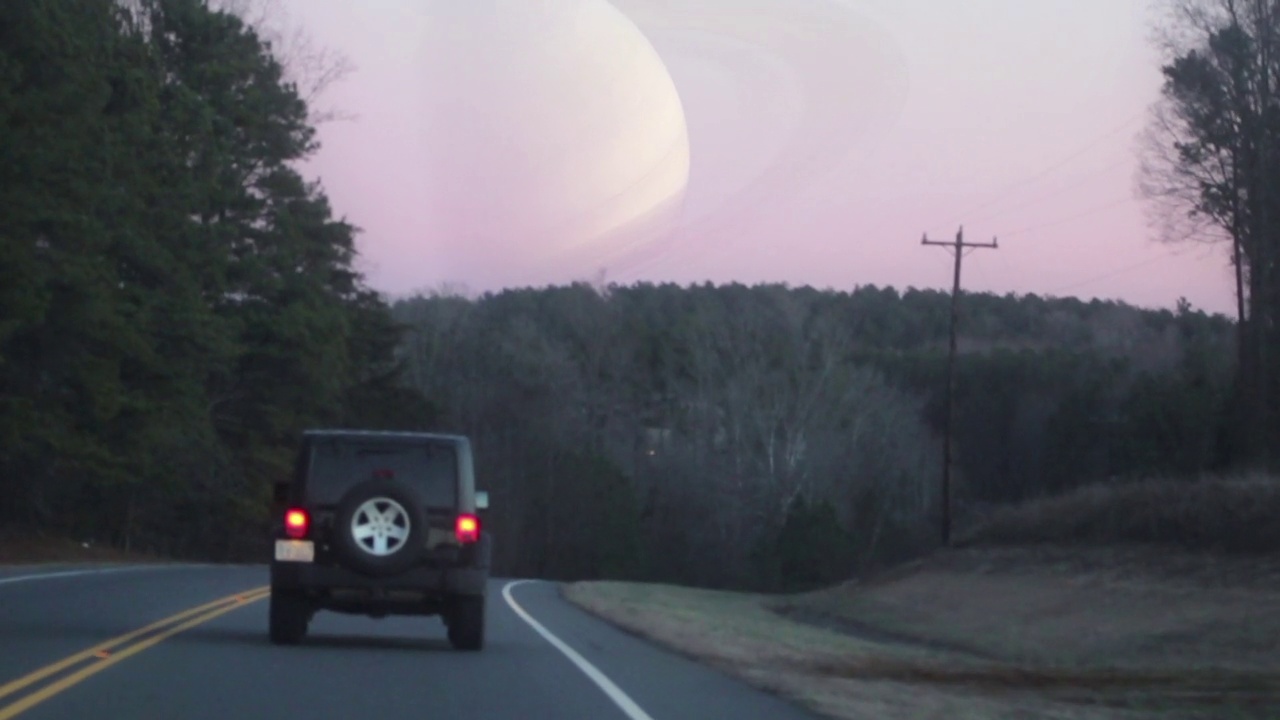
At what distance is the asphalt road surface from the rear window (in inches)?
63.0

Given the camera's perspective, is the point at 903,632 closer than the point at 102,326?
Yes

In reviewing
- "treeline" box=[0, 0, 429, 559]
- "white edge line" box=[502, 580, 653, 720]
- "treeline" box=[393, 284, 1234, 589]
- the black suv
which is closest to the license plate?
the black suv

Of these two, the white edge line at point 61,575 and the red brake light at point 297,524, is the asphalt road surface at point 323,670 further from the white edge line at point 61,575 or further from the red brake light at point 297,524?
the white edge line at point 61,575

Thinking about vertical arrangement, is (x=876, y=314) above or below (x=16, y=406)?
above

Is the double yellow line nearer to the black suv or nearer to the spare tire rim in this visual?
the black suv

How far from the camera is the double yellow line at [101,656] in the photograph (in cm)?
1205

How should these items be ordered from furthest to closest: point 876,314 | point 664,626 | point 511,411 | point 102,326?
1. point 876,314
2. point 511,411
3. point 102,326
4. point 664,626

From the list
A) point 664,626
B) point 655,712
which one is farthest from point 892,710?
point 664,626

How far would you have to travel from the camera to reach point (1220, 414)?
5953 cm

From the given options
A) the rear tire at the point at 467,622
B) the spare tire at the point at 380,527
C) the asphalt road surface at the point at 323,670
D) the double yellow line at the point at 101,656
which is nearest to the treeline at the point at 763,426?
the asphalt road surface at the point at 323,670

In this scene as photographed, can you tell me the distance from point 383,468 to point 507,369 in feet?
268

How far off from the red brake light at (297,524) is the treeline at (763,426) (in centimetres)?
4862

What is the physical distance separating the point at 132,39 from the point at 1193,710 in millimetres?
37256

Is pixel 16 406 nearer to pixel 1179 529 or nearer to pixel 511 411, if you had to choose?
pixel 1179 529
